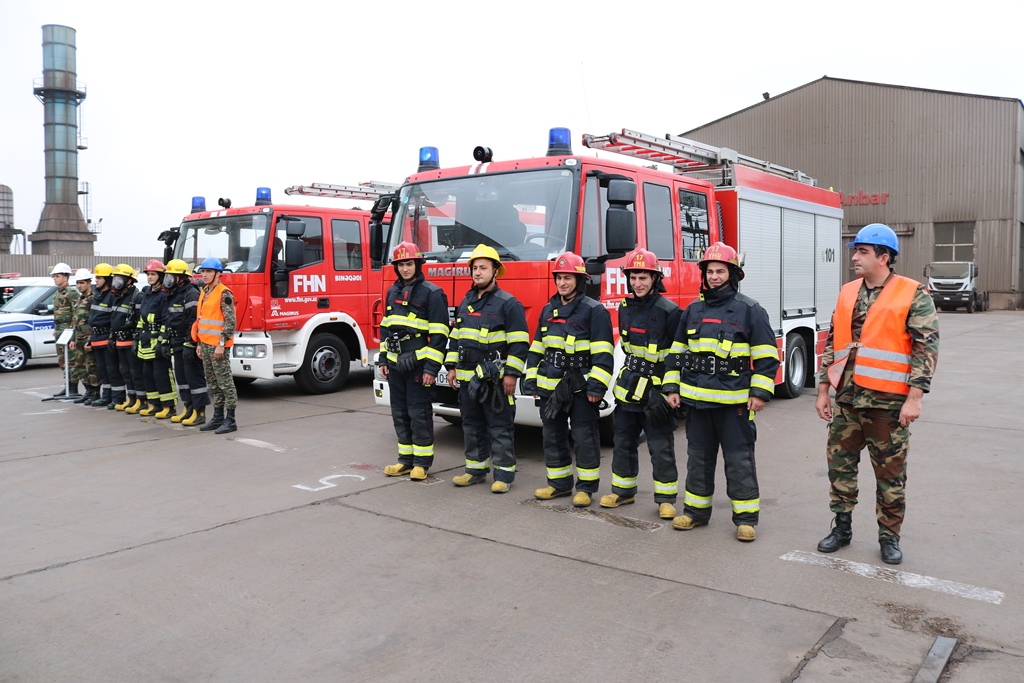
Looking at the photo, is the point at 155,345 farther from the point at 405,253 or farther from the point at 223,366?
the point at 405,253

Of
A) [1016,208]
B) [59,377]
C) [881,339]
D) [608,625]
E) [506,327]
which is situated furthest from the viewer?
[1016,208]

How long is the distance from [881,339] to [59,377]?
1475 cm

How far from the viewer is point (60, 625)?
3920 millimetres

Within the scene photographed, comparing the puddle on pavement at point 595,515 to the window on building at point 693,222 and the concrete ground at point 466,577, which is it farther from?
the window on building at point 693,222

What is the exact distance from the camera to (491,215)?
7.27 m

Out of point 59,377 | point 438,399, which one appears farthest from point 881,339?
point 59,377

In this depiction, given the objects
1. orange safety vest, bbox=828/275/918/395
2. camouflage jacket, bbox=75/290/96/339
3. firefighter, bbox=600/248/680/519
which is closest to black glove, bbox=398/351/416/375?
firefighter, bbox=600/248/680/519

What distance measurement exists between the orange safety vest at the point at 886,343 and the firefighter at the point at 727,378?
512mm

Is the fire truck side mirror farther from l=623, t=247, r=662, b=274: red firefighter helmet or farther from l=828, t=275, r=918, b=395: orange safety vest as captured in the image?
l=828, t=275, r=918, b=395: orange safety vest

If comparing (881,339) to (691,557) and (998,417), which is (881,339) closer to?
(691,557)

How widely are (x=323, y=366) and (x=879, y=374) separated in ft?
28.6

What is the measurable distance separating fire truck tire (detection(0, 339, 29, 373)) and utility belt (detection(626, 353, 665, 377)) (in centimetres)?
1421

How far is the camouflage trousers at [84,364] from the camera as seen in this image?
1146 cm

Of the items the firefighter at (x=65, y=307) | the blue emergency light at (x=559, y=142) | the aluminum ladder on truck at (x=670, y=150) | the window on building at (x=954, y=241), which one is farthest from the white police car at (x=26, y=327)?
the window on building at (x=954, y=241)
